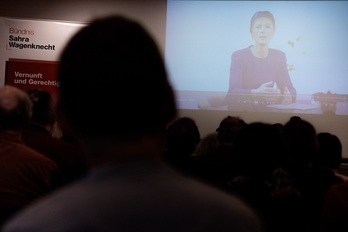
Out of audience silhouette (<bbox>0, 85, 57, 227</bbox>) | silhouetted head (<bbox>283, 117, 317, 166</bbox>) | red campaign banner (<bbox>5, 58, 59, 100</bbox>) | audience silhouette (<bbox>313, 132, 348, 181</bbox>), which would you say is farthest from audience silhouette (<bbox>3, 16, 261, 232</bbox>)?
red campaign banner (<bbox>5, 58, 59, 100</bbox>)

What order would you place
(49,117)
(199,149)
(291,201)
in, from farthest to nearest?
(199,149), (49,117), (291,201)

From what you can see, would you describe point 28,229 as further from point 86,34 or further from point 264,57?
point 264,57

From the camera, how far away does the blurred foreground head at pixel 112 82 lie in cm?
70

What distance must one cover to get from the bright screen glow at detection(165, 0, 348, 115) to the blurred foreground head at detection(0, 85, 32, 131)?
3.12 m

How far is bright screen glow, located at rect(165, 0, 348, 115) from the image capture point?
5148 millimetres

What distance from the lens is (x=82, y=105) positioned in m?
0.71

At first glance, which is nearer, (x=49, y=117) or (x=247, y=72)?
(x=49, y=117)

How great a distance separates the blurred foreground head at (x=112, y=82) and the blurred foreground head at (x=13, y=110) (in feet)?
4.78

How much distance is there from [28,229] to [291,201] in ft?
4.28

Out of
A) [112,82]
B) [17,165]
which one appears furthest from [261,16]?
[112,82]

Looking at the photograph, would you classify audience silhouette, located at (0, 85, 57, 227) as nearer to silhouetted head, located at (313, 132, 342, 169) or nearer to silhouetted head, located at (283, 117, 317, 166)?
silhouetted head, located at (283, 117, 317, 166)

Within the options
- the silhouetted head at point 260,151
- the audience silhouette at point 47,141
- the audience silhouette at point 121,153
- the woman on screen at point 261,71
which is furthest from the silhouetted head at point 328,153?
the woman on screen at point 261,71

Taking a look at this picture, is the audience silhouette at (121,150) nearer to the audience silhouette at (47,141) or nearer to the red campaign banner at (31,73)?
the audience silhouette at (47,141)

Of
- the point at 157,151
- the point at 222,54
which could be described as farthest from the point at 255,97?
the point at 157,151
